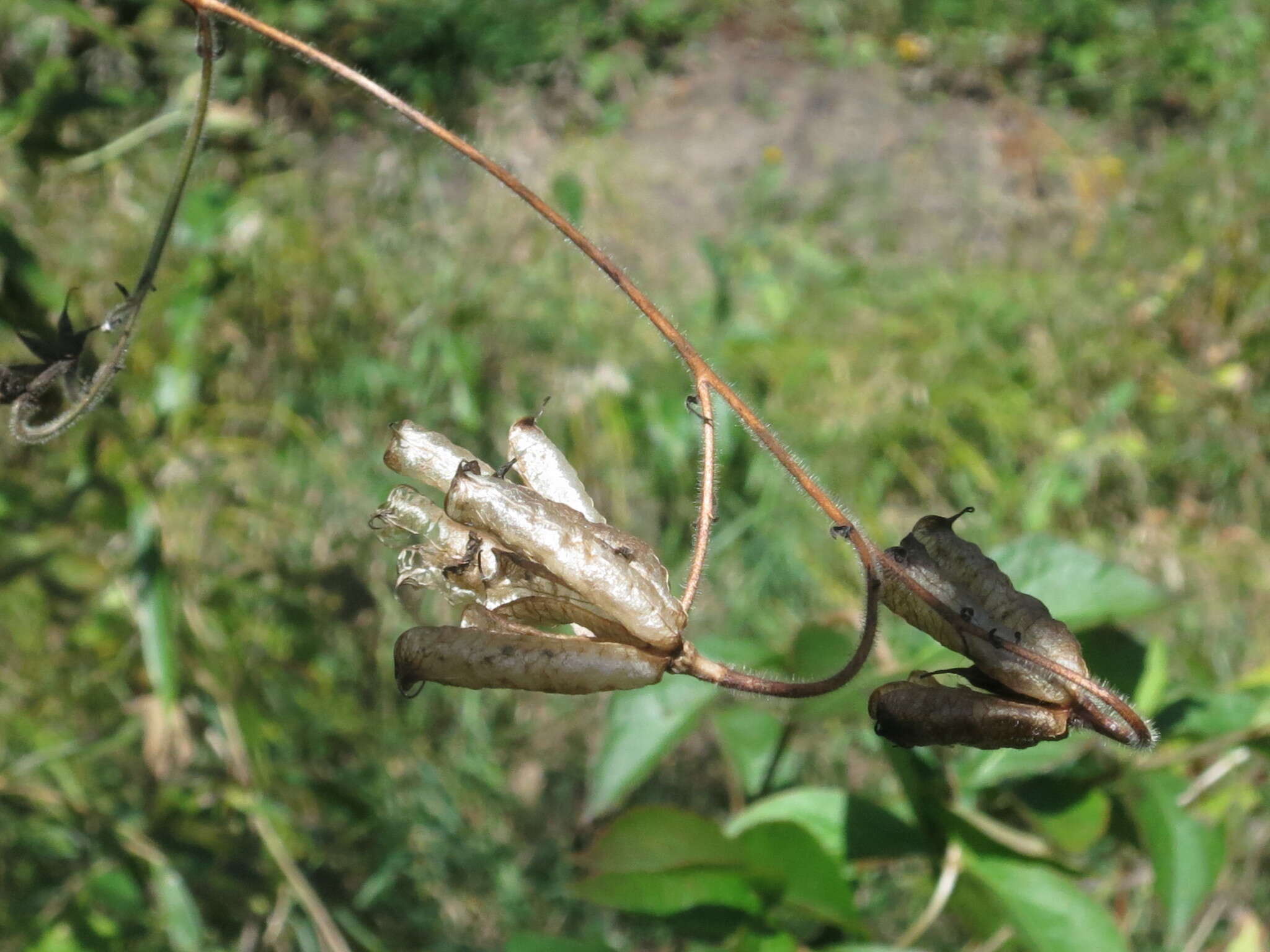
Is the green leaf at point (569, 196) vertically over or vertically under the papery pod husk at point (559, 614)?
under

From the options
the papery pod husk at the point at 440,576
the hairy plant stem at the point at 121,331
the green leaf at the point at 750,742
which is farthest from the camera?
the green leaf at the point at 750,742

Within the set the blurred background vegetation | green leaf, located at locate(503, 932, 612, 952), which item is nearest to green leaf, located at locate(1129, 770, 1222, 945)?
the blurred background vegetation

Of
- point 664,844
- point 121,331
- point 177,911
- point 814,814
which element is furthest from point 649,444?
point 121,331

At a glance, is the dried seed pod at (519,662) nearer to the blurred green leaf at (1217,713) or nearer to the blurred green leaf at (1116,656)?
the blurred green leaf at (1116,656)

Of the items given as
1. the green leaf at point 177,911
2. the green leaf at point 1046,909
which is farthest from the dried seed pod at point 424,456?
the green leaf at point 177,911

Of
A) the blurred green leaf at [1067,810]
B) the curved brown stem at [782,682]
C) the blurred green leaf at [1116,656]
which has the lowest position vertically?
the blurred green leaf at [1067,810]

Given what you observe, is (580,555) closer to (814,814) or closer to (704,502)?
(704,502)

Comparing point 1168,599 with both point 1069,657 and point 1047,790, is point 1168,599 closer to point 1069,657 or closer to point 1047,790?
point 1047,790

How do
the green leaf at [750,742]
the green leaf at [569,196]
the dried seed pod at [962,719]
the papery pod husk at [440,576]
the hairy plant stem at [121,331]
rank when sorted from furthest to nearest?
1. the green leaf at [569,196]
2. the green leaf at [750,742]
3. the hairy plant stem at [121,331]
4. the papery pod husk at [440,576]
5. the dried seed pod at [962,719]
